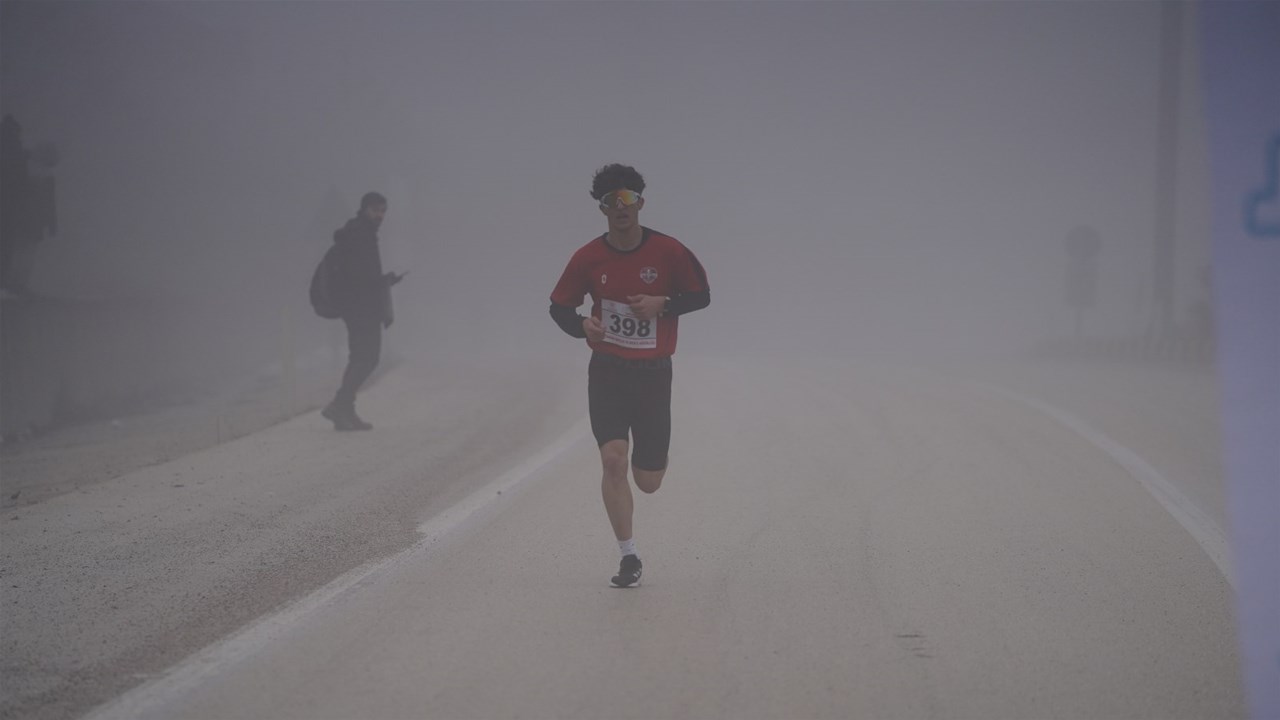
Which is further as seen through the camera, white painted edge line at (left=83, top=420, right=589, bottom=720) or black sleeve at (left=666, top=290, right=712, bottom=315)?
black sleeve at (left=666, top=290, right=712, bottom=315)

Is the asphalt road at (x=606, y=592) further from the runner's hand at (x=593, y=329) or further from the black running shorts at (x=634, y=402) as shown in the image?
the runner's hand at (x=593, y=329)

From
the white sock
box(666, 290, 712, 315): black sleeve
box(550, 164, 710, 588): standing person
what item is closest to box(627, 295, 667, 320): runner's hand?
box(550, 164, 710, 588): standing person

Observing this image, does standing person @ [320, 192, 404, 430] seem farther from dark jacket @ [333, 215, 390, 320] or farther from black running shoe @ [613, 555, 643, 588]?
black running shoe @ [613, 555, 643, 588]

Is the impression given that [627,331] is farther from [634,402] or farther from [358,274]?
[358,274]

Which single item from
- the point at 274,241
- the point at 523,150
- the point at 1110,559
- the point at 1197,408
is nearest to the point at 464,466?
the point at 1110,559

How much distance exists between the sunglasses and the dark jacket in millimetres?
7106

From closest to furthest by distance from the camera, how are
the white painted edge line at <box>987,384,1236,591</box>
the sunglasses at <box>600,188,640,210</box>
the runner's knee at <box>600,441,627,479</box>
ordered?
the sunglasses at <box>600,188,640,210</box>
the runner's knee at <box>600,441,627,479</box>
the white painted edge line at <box>987,384,1236,591</box>

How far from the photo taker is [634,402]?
19.1ft

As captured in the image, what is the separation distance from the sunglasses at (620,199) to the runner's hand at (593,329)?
55 cm

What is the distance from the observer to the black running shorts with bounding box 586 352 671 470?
579cm

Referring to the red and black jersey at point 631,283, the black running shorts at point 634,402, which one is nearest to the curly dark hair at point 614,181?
the red and black jersey at point 631,283

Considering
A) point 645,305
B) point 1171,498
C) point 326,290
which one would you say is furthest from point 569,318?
point 326,290

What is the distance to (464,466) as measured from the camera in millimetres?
9906

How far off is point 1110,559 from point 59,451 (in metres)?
12.1
